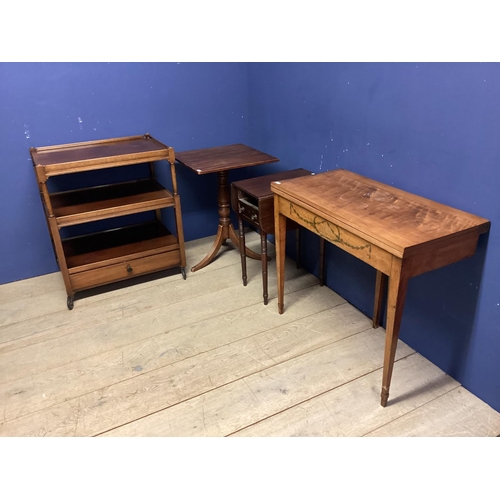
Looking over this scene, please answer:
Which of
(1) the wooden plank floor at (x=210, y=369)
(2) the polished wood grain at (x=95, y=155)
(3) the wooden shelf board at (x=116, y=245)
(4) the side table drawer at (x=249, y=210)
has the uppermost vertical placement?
(2) the polished wood grain at (x=95, y=155)

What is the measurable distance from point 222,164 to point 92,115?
853 mm

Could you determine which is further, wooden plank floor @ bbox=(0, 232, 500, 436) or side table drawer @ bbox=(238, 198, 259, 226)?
side table drawer @ bbox=(238, 198, 259, 226)

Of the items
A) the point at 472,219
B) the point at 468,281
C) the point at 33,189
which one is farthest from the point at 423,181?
the point at 33,189

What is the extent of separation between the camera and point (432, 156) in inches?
69.0

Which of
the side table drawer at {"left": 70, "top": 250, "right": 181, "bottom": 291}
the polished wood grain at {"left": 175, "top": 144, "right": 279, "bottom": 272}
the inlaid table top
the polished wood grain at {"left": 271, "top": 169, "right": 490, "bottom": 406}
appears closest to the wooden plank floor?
the side table drawer at {"left": 70, "top": 250, "right": 181, "bottom": 291}

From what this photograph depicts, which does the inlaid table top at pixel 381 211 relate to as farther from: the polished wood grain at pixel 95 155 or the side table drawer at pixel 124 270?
the side table drawer at pixel 124 270

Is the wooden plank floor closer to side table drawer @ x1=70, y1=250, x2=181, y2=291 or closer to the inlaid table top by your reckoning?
side table drawer @ x1=70, y1=250, x2=181, y2=291

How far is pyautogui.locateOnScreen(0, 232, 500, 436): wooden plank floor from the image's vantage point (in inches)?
67.3

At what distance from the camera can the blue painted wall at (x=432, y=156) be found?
1575 millimetres

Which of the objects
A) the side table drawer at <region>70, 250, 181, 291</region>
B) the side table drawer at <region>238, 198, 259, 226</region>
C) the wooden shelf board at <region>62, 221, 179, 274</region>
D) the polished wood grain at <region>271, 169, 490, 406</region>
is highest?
the polished wood grain at <region>271, 169, 490, 406</region>

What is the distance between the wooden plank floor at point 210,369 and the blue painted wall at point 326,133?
19cm

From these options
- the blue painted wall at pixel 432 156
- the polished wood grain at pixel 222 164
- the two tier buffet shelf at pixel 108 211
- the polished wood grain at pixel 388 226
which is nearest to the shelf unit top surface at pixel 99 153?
the two tier buffet shelf at pixel 108 211
